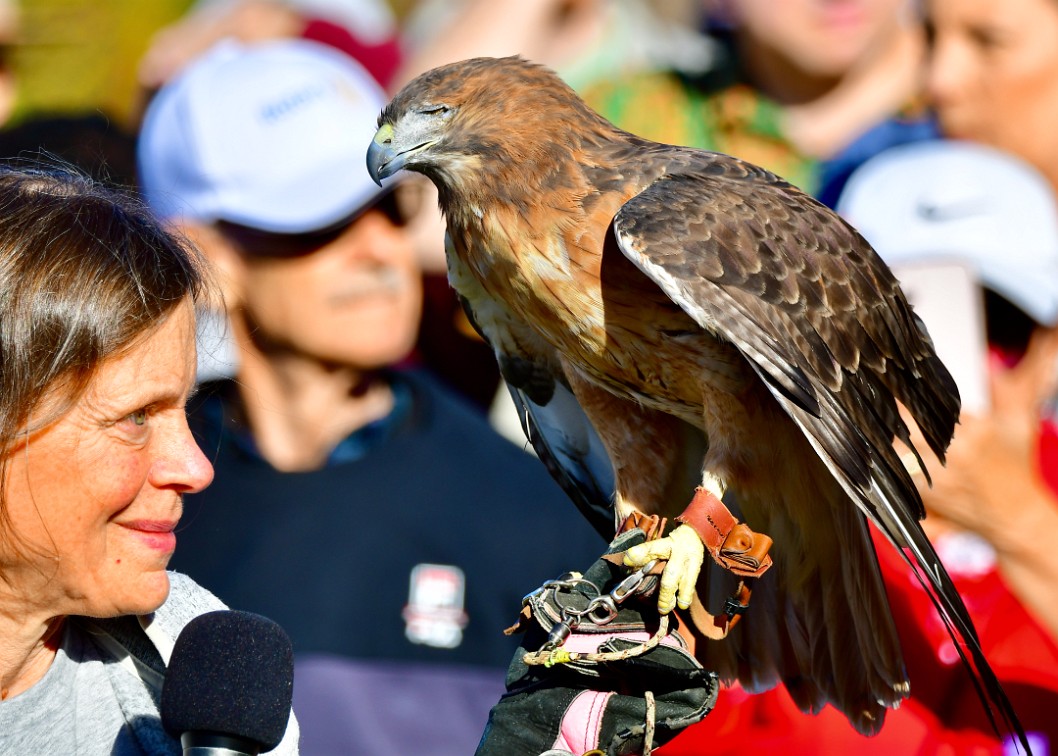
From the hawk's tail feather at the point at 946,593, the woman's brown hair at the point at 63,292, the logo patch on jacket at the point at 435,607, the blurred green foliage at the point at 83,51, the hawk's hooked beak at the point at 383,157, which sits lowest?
the blurred green foliage at the point at 83,51

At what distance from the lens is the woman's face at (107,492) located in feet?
6.99

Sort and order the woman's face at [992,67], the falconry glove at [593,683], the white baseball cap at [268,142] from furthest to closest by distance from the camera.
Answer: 1. the woman's face at [992,67]
2. the white baseball cap at [268,142]
3. the falconry glove at [593,683]

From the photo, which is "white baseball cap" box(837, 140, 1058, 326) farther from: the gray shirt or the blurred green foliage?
the blurred green foliage

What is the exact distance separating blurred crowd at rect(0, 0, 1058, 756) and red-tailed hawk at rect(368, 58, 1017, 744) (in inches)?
13.6

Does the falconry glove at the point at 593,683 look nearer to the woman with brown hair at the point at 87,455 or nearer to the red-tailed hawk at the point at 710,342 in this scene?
the red-tailed hawk at the point at 710,342

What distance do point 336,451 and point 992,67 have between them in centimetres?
319

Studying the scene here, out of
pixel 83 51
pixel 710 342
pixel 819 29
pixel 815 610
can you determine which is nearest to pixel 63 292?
pixel 710 342

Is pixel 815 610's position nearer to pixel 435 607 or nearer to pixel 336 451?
pixel 435 607

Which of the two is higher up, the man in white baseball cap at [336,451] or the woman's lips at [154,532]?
the woman's lips at [154,532]

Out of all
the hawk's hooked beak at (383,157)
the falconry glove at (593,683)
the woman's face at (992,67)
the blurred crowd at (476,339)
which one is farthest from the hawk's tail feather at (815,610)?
the woman's face at (992,67)

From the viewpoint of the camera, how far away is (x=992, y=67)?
523cm

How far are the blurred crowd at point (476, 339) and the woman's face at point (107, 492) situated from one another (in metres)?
0.46

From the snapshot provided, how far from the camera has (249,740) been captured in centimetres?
204

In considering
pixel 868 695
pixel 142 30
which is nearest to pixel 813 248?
pixel 868 695
